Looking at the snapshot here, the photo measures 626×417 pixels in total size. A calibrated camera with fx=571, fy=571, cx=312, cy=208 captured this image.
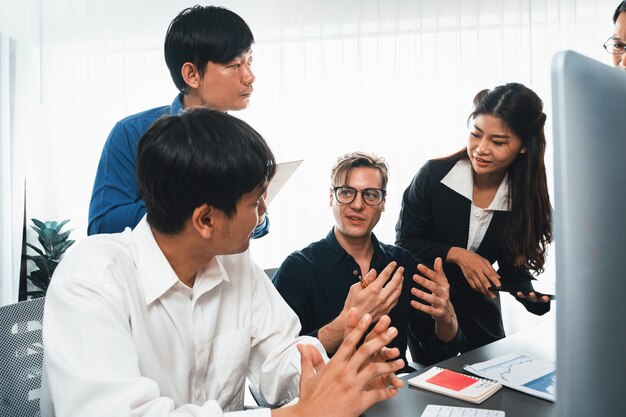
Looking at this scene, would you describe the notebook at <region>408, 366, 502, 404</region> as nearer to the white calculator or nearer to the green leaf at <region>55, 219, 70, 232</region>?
the white calculator

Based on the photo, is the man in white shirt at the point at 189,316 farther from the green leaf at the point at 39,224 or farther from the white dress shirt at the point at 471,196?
the green leaf at the point at 39,224

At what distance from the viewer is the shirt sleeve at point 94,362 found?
0.89 metres

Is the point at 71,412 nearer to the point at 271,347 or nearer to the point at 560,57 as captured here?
the point at 271,347

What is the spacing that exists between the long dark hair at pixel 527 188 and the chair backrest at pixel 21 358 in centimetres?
158

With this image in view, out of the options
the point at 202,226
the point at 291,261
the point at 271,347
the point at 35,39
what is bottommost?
the point at 271,347

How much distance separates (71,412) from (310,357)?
409 mm

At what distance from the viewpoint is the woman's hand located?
6.32 feet

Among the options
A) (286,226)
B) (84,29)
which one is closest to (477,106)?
(286,226)

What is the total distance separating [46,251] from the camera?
4.23m

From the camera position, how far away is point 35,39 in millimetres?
4355

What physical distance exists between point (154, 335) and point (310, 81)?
3479mm

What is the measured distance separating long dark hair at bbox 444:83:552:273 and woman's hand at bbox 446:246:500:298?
0.72ft

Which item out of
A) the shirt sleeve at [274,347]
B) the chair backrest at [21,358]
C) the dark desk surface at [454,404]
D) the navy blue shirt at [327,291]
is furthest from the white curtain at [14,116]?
the dark desk surface at [454,404]

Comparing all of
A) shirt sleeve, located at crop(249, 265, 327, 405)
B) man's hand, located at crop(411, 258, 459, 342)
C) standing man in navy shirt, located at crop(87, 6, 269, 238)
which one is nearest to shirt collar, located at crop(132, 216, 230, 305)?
shirt sleeve, located at crop(249, 265, 327, 405)
